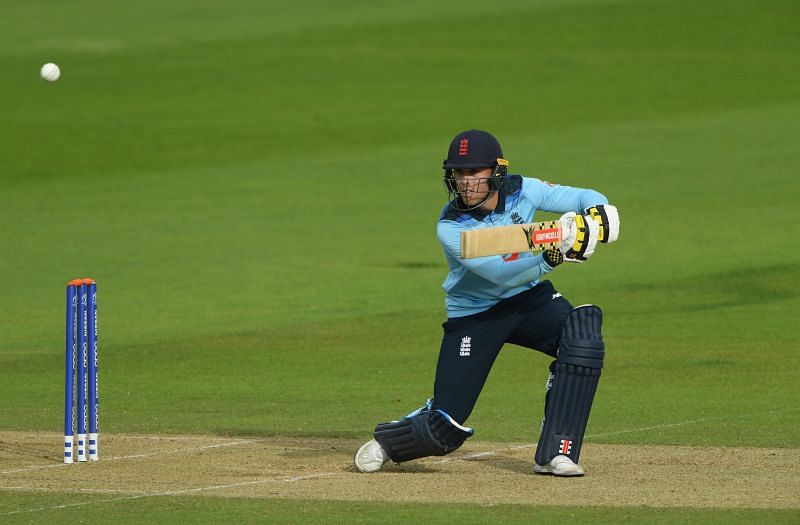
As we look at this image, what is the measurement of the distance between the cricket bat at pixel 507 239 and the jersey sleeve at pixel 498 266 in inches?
10.2

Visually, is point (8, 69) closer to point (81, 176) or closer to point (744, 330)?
point (81, 176)

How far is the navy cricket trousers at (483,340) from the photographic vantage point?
865 centimetres

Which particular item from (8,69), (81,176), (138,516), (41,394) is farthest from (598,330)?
(8,69)

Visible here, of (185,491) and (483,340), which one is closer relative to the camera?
(185,491)

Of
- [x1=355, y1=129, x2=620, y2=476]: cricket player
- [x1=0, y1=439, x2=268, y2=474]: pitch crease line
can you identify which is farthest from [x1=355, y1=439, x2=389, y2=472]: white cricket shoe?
[x1=0, y1=439, x2=268, y2=474]: pitch crease line

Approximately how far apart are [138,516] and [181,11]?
114 ft

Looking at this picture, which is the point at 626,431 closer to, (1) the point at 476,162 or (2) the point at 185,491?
(1) the point at 476,162

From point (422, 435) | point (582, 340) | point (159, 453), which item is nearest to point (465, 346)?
point (422, 435)

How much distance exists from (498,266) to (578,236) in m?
0.48

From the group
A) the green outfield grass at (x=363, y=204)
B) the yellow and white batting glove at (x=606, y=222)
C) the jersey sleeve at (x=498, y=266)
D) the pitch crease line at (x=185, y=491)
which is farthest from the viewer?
the green outfield grass at (x=363, y=204)

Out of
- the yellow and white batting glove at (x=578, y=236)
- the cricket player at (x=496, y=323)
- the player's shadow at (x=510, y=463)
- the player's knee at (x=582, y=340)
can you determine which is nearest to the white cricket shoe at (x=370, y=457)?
the cricket player at (x=496, y=323)

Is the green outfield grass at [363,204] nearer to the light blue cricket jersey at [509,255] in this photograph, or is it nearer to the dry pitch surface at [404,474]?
the dry pitch surface at [404,474]

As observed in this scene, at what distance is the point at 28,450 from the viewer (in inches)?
380

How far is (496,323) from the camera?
341 inches
